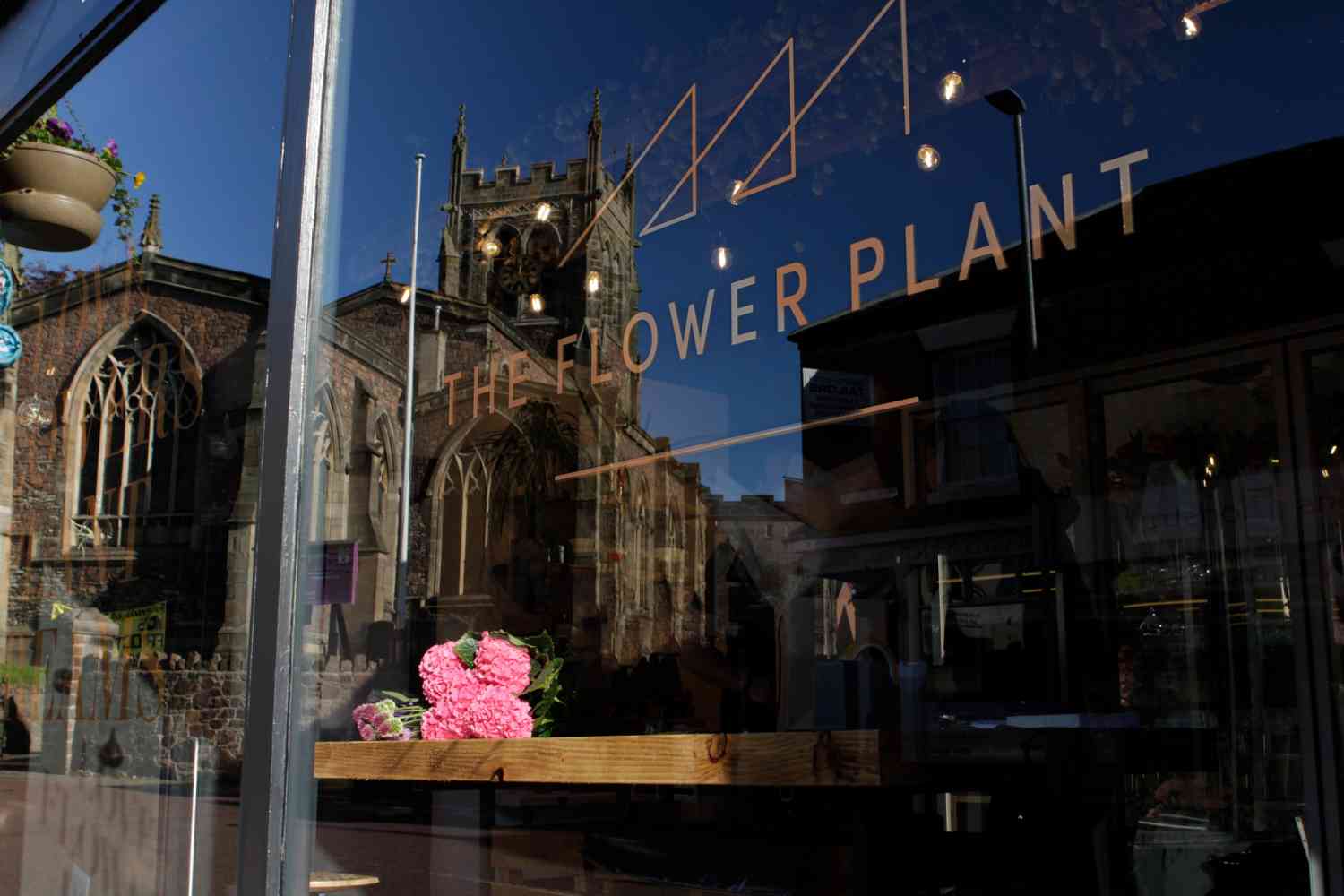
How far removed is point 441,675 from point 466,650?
10 cm

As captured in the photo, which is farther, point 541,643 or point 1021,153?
point 541,643

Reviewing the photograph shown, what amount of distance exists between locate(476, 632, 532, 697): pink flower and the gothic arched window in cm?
71

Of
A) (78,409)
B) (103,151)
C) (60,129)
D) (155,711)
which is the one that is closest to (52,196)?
(60,129)

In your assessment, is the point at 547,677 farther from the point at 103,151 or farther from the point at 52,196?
the point at 52,196

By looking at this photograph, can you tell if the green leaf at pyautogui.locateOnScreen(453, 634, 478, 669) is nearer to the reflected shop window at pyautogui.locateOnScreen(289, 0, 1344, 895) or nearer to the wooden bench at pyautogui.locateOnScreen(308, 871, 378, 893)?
the reflected shop window at pyautogui.locateOnScreen(289, 0, 1344, 895)

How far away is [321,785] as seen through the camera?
1583 mm

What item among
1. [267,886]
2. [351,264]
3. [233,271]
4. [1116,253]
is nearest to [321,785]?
[267,886]

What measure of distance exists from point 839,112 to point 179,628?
5.65 ft

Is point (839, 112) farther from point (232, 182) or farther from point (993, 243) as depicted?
point (232, 182)

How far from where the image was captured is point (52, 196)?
295cm

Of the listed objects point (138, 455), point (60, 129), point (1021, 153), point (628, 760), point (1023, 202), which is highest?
point (60, 129)

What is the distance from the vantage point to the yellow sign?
212 cm

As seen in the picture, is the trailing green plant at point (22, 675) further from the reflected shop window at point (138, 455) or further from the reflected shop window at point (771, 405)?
the reflected shop window at point (771, 405)

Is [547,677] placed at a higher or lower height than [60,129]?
lower
